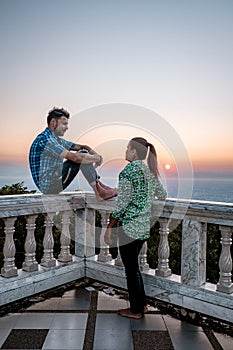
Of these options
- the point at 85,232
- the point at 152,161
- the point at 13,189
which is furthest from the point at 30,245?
the point at 13,189

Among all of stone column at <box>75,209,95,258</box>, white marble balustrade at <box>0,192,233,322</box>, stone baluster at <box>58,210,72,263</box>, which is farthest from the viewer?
stone column at <box>75,209,95,258</box>

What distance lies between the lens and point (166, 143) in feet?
9.46

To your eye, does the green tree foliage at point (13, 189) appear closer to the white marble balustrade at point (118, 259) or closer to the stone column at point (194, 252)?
the white marble balustrade at point (118, 259)

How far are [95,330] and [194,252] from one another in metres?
1.01

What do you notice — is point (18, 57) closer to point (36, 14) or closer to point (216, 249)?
point (36, 14)

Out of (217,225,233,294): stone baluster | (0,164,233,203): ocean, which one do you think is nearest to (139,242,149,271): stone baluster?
(0,164,233,203): ocean

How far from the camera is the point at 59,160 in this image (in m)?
2.84

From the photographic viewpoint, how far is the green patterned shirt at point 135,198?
250cm

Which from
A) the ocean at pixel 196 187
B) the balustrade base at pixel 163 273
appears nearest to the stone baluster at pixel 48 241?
the ocean at pixel 196 187

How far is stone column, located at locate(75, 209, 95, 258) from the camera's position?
3.58 m

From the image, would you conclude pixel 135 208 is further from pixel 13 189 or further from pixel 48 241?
pixel 13 189

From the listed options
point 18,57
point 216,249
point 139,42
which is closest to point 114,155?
point 139,42

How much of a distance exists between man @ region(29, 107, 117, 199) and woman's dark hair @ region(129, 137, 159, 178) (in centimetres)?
50

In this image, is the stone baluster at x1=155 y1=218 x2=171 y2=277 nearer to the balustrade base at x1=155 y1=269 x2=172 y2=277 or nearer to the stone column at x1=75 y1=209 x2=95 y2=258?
the balustrade base at x1=155 y1=269 x2=172 y2=277
